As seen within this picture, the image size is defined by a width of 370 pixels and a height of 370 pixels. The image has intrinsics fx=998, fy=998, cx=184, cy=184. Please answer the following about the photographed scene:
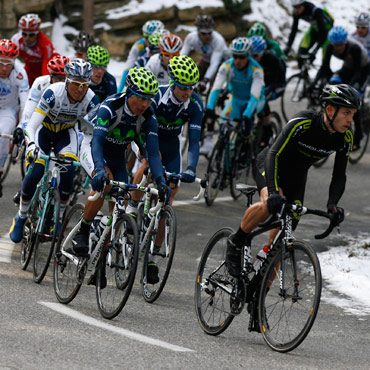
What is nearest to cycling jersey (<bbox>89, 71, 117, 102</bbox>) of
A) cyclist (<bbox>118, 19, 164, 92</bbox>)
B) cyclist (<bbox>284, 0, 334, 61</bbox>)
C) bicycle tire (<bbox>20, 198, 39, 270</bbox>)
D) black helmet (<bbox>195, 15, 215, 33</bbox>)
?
cyclist (<bbox>118, 19, 164, 92</bbox>)

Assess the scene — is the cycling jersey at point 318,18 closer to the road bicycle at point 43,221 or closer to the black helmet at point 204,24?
the black helmet at point 204,24

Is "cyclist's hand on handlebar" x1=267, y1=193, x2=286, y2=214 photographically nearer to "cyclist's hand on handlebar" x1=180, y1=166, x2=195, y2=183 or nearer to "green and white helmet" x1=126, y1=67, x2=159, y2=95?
"green and white helmet" x1=126, y1=67, x2=159, y2=95

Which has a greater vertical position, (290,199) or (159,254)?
(290,199)

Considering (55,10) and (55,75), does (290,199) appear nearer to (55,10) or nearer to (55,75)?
(55,75)

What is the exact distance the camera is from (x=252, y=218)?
25.0 ft

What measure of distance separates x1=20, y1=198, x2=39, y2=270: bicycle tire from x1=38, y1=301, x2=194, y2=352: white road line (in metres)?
1.23

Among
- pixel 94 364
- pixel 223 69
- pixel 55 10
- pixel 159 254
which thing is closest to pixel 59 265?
pixel 159 254

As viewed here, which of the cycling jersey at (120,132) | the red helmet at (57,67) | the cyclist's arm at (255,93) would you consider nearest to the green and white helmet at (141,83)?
the cycling jersey at (120,132)

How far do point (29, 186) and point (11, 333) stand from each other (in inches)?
118

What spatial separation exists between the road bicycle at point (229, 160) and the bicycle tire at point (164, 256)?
4948 millimetres

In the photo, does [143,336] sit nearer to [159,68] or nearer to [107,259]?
[107,259]

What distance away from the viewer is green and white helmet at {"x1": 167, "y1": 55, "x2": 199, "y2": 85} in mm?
9758

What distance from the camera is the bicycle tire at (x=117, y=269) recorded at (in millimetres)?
8000

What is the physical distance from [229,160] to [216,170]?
233 millimetres
